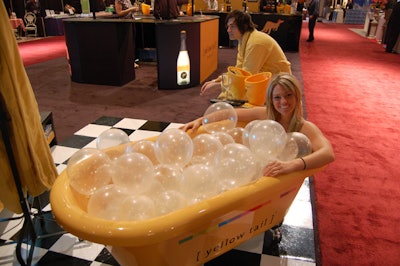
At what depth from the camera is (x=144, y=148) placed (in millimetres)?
1609

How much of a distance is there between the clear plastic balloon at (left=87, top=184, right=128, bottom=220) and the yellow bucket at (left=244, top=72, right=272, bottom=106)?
1.28 metres

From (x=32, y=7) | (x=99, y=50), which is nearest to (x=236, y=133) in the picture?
(x=99, y=50)

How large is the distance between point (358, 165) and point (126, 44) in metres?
3.70

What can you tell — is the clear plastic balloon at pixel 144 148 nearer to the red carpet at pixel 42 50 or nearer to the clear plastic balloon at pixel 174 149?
the clear plastic balloon at pixel 174 149

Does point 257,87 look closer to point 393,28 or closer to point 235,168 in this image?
point 235,168

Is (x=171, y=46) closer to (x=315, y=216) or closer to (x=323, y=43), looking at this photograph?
(x=315, y=216)

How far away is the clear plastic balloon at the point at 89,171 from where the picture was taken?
1320mm

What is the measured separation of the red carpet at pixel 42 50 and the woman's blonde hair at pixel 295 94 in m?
6.22

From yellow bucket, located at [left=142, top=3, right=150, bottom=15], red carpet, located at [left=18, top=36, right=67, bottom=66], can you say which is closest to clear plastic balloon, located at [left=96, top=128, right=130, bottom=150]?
yellow bucket, located at [left=142, top=3, right=150, bottom=15]

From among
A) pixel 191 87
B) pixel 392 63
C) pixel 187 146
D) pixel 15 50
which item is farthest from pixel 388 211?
pixel 392 63

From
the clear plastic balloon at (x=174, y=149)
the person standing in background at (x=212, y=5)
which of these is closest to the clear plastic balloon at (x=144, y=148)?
the clear plastic balloon at (x=174, y=149)

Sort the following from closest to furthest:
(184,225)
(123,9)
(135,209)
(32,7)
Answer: (184,225), (135,209), (123,9), (32,7)

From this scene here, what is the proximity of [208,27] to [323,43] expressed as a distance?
5.91 m

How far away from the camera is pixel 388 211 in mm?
2135
